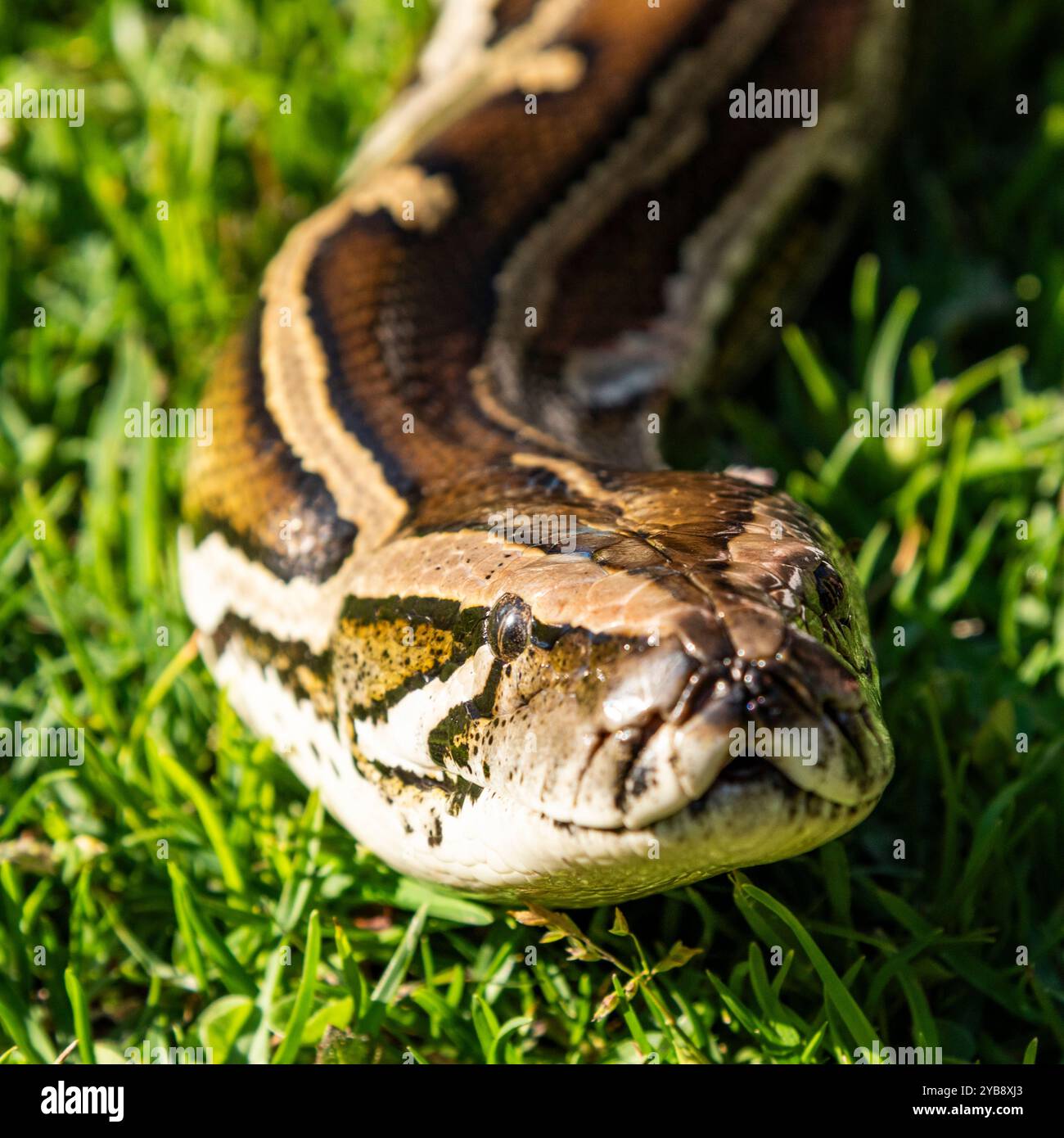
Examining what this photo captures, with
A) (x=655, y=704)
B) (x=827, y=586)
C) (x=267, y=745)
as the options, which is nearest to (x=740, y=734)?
(x=655, y=704)

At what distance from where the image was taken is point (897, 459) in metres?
4.99

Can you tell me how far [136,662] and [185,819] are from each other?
0.79m

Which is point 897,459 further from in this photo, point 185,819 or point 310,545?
point 185,819

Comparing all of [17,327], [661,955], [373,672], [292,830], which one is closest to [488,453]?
[373,672]

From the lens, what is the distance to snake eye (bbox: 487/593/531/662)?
2920 mm

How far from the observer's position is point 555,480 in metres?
3.60

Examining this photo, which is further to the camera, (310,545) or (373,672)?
(310,545)

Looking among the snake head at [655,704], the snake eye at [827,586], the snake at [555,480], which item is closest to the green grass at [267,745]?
the snake at [555,480]

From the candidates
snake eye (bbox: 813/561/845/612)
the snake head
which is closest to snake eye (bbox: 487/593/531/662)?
the snake head

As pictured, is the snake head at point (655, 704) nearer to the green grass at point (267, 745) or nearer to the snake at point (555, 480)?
the snake at point (555, 480)

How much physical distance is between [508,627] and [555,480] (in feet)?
2.48

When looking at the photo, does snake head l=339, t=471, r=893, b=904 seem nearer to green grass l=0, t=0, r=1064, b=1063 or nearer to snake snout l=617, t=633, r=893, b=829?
snake snout l=617, t=633, r=893, b=829

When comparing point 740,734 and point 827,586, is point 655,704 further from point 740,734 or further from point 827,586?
point 827,586

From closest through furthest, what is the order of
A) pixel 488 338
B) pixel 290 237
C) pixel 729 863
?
pixel 729 863
pixel 488 338
pixel 290 237
